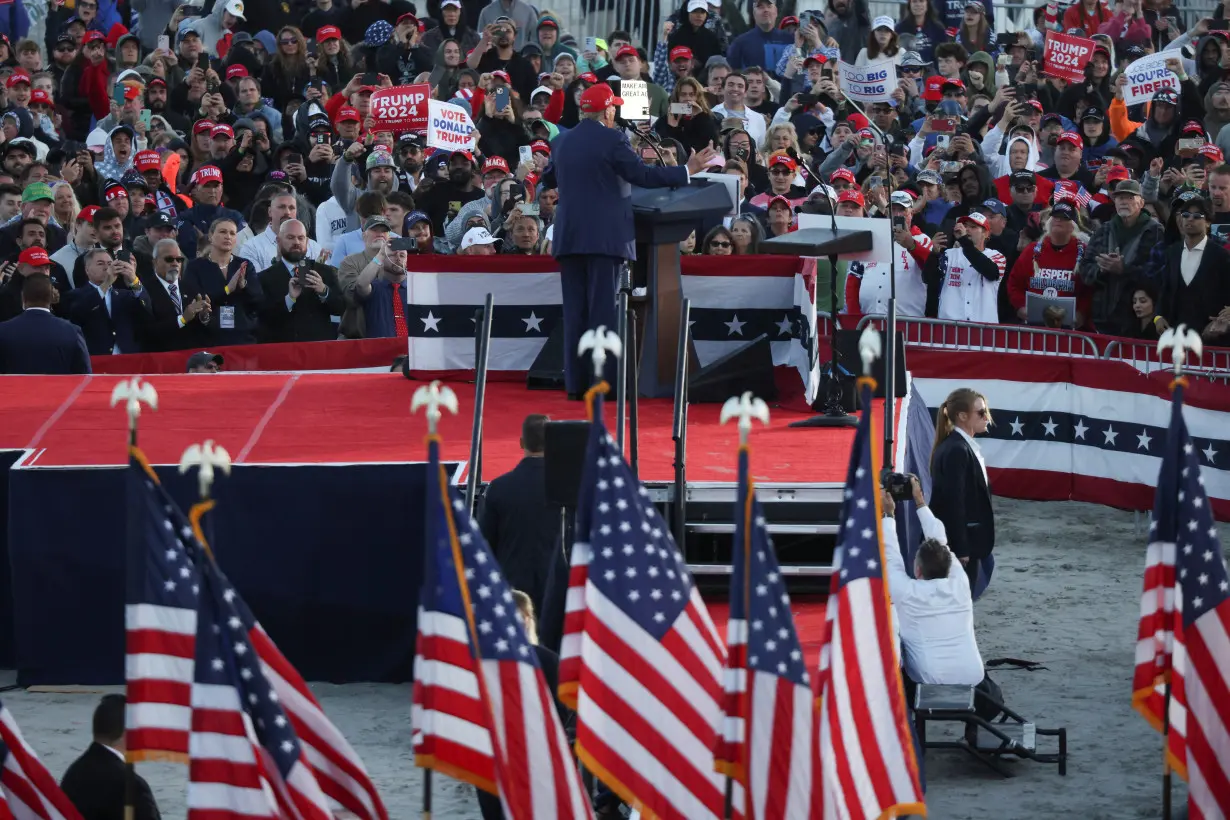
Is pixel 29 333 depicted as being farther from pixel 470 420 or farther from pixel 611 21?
pixel 611 21

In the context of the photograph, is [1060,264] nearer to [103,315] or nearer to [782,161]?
[782,161]

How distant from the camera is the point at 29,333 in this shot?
1645cm

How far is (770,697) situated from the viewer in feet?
27.7

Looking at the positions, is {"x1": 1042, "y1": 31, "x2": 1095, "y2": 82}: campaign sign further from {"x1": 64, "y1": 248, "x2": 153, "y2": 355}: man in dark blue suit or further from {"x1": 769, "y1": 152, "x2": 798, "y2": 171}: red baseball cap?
{"x1": 64, "y1": 248, "x2": 153, "y2": 355}: man in dark blue suit

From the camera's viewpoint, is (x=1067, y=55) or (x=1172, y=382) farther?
(x=1067, y=55)

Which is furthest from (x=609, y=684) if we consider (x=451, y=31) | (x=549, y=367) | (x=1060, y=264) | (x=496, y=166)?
(x=451, y=31)

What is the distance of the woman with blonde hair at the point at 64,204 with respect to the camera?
19.8 metres

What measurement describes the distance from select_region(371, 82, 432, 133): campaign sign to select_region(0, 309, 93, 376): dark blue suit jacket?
18.7 ft

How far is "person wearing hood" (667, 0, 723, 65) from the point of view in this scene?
83.2ft

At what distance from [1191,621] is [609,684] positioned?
2.29 metres

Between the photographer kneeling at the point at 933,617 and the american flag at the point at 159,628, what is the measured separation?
4384mm

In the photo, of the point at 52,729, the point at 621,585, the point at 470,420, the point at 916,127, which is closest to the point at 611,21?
the point at 916,127

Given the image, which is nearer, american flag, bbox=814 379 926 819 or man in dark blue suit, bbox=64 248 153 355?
american flag, bbox=814 379 926 819

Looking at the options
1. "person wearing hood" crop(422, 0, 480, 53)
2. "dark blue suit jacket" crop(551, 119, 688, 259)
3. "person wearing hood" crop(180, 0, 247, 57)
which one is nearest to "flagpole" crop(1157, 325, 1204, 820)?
"dark blue suit jacket" crop(551, 119, 688, 259)
